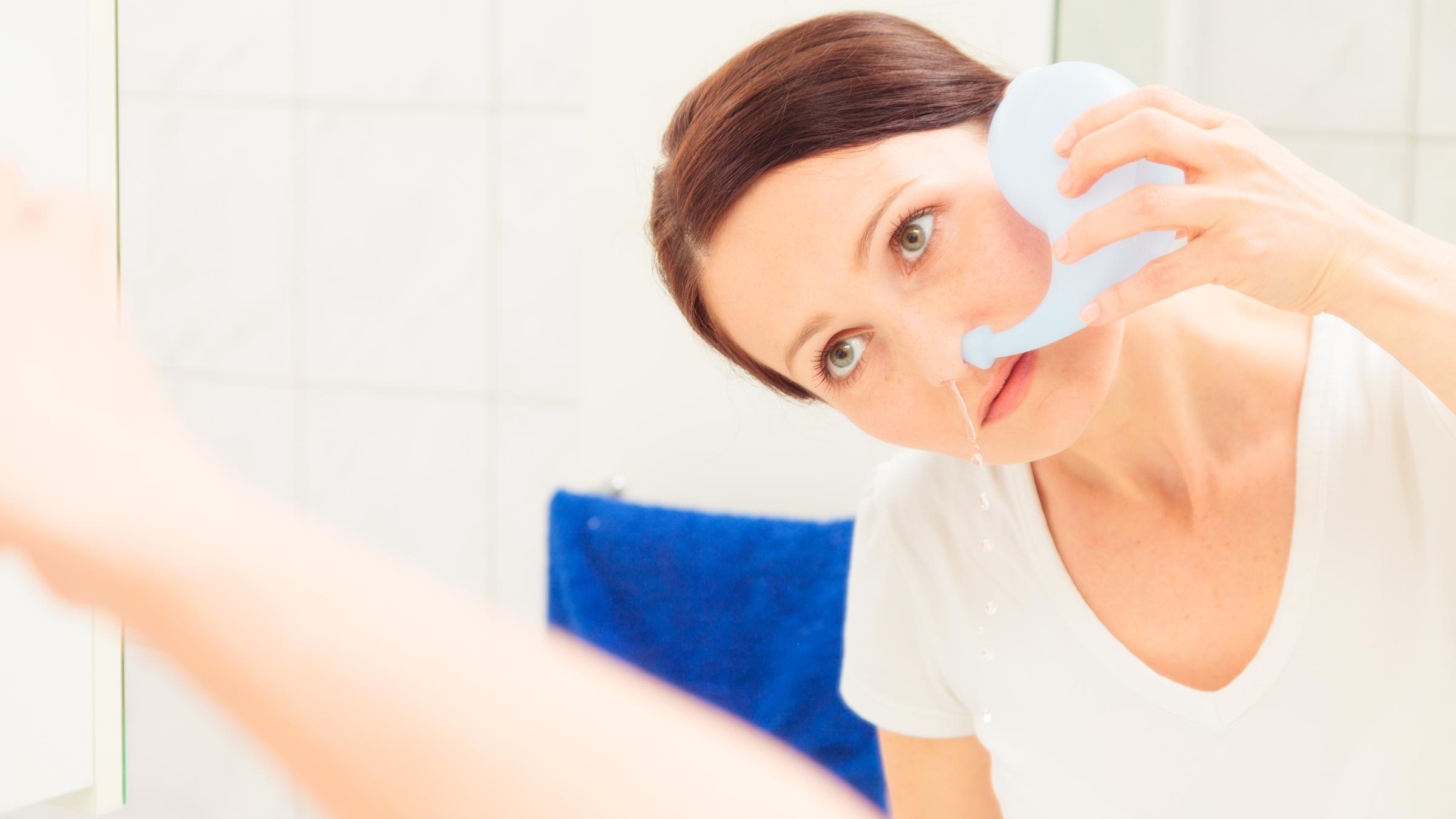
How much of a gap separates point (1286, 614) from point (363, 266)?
1270 mm

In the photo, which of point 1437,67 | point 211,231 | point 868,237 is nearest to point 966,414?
point 868,237

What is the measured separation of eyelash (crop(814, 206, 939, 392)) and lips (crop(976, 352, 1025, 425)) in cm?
8

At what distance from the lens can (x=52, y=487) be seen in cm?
28

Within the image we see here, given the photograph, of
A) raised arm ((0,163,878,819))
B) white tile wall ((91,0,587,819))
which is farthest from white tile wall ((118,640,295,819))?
raised arm ((0,163,878,819))

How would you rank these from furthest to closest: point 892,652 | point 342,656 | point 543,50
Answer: point 543,50, point 892,652, point 342,656

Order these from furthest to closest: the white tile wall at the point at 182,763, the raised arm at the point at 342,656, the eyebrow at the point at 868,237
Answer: the white tile wall at the point at 182,763 < the eyebrow at the point at 868,237 < the raised arm at the point at 342,656

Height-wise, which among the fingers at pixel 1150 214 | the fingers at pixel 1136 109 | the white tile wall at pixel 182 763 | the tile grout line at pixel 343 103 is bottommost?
the white tile wall at pixel 182 763

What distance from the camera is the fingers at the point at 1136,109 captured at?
0.60 meters

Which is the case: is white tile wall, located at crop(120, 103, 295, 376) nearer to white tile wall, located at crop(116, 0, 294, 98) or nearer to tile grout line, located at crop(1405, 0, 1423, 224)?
white tile wall, located at crop(116, 0, 294, 98)

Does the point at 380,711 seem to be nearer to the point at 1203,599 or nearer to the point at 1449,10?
the point at 1203,599

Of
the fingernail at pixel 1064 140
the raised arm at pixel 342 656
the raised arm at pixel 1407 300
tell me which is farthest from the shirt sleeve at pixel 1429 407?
the raised arm at pixel 342 656

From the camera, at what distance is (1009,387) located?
759 mm

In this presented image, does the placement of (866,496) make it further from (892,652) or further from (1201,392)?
(1201,392)

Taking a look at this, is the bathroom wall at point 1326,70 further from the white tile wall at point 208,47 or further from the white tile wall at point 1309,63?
the white tile wall at point 208,47
